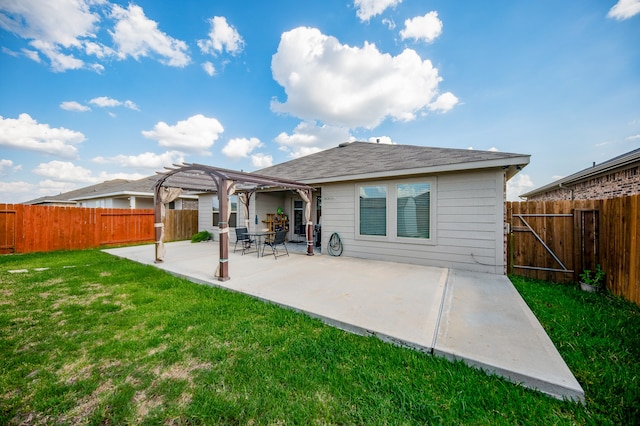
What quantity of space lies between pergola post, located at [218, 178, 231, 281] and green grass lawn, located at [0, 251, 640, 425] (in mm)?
1092

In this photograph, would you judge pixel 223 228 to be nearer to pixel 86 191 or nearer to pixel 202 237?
pixel 202 237

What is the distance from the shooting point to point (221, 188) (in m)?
4.79

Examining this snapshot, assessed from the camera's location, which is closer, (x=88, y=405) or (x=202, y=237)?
(x=88, y=405)

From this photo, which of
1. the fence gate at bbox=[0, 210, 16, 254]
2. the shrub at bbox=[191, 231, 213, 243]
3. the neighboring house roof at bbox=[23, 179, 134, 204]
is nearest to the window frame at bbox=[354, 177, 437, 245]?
the shrub at bbox=[191, 231, 213, 243]

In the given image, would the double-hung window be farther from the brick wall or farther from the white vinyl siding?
the brick wall

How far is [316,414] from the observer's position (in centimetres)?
161

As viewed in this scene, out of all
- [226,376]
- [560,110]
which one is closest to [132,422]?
[226,376]

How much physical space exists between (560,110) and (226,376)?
11.8 meters

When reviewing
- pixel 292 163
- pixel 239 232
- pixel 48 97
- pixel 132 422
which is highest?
pixel 48 97

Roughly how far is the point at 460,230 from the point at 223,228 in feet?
17.3

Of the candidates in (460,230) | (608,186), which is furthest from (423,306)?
(608,186)

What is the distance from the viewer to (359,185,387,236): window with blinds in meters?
6.30

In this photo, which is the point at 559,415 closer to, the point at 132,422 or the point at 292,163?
the point at 132,422

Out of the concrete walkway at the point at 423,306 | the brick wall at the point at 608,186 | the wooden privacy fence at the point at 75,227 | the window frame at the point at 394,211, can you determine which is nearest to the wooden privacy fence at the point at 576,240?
the concrete walkway at the point at 423,306
